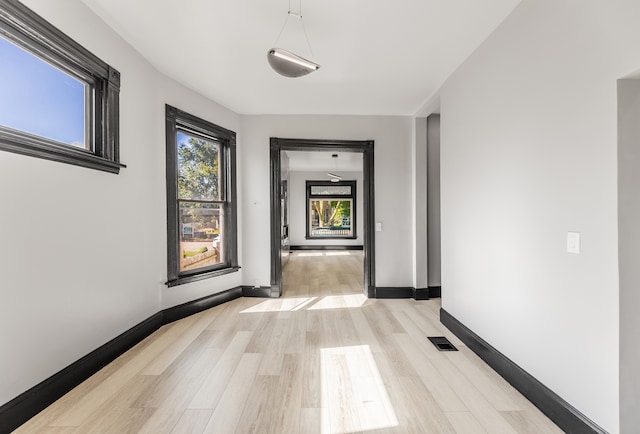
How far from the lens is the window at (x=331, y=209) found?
10367 millimetres

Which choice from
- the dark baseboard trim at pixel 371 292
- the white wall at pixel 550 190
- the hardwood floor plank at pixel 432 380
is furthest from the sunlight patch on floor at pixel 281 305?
→ the white wall at pixel 550 190

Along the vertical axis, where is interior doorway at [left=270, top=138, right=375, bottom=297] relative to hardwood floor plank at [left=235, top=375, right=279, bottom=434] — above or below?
above

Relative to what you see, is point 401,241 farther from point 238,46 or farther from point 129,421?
point 129,421

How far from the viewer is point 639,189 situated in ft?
4.74

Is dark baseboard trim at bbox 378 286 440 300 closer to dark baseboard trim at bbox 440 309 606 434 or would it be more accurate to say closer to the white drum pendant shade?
dark baseboard trim at bbox 440 309 606 434

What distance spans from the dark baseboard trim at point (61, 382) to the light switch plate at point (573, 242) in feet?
10.5

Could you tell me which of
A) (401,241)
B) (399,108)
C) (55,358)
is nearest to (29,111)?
(55,358)

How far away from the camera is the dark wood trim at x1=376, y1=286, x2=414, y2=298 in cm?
447

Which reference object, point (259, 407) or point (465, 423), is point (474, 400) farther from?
point (259, 407)

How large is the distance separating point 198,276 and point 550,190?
3.59 m

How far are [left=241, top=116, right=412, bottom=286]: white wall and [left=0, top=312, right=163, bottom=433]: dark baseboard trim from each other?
6.38 feet

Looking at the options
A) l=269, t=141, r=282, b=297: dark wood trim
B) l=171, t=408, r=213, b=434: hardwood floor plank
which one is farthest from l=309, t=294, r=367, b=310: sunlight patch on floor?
l=171, t=408, r=213, b=434: hardwood floor plank

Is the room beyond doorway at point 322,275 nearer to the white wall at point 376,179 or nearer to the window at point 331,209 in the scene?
the white wall at point 376,179

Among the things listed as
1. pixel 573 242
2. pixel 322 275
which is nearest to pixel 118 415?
pixel 573 242
